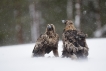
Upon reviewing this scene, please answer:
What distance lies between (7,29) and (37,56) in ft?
62.4

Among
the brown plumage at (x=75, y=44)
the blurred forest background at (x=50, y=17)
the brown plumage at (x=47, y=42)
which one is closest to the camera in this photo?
the brown plumage at (x=75, y=44)

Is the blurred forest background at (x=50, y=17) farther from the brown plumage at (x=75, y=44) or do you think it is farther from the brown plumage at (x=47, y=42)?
the brown plumage at (x=75, y=44)

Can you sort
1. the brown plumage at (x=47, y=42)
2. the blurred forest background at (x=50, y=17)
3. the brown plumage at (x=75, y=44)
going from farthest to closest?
the blurred forest background at (x=50, y=17) < the brown plumage at (x=47, y=42) < the brown plumage at (x=75, y=44)

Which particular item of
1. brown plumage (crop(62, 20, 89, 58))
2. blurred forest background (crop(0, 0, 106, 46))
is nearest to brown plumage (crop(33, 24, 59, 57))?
brown plumage (crop(62, 20, 89, 58))

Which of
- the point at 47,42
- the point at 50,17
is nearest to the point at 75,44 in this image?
the point at 47,42

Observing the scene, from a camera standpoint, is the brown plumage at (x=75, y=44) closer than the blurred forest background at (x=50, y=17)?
Yes

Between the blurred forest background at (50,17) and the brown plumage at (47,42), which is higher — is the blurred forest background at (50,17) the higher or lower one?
the higher one

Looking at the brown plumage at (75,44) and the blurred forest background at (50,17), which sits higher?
the blurred forest background at (50,17)

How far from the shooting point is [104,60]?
275 inches

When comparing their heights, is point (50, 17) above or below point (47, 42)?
above

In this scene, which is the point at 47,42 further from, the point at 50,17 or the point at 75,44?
the point at 50,17

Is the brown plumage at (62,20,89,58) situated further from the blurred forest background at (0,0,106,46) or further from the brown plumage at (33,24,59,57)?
the blurred forest background at (0,0,106,46)

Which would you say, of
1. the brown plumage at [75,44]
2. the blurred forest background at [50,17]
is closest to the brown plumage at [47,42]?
the brown plumage at [75,44]

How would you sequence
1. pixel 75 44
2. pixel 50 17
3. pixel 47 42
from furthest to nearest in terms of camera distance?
pixel 50 17
pixel 47 42
pixel 75 44
